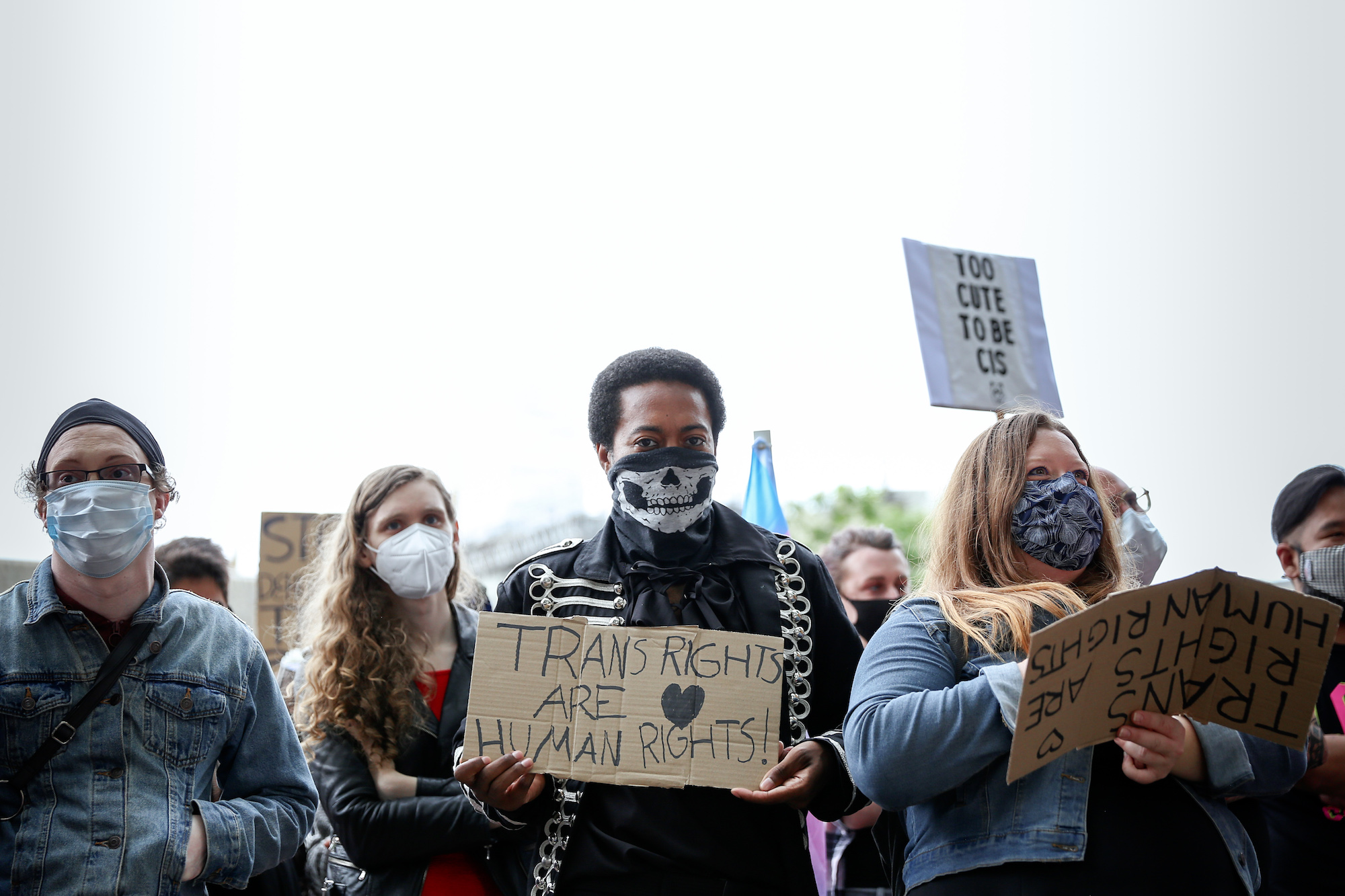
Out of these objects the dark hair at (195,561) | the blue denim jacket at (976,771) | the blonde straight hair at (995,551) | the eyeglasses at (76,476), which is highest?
the eyeglasses at (76,476)

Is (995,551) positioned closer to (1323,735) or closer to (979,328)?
(1323,735)

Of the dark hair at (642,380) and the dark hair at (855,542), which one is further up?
the dark hair at (642,380)

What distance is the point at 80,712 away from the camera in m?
2.50

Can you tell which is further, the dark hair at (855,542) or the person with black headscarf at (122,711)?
the dark hair at (855,542)

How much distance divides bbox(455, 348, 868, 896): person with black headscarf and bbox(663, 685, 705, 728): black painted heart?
8.0 inches

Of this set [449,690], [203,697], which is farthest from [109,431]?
[449,690]

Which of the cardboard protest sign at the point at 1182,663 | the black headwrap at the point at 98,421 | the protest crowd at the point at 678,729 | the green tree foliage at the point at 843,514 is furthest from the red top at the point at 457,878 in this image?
the green tree foliage at the point at 843,514

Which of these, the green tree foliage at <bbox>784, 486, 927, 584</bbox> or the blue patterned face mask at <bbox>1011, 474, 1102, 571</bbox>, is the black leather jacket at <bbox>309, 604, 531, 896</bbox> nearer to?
the blue patterned face mask at <bbox>1011, 474, 1102, 571</bbox>

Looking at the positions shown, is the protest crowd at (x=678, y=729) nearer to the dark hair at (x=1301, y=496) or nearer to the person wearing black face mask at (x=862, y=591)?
the dark hair at (x=1301, y=496)

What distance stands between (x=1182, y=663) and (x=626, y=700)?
1.25 m

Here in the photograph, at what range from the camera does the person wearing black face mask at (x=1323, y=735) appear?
3219 mm

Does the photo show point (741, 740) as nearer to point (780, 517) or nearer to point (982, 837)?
point (982, 837)

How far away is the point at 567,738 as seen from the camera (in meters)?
2.45

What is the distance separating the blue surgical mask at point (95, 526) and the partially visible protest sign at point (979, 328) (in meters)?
3.71
